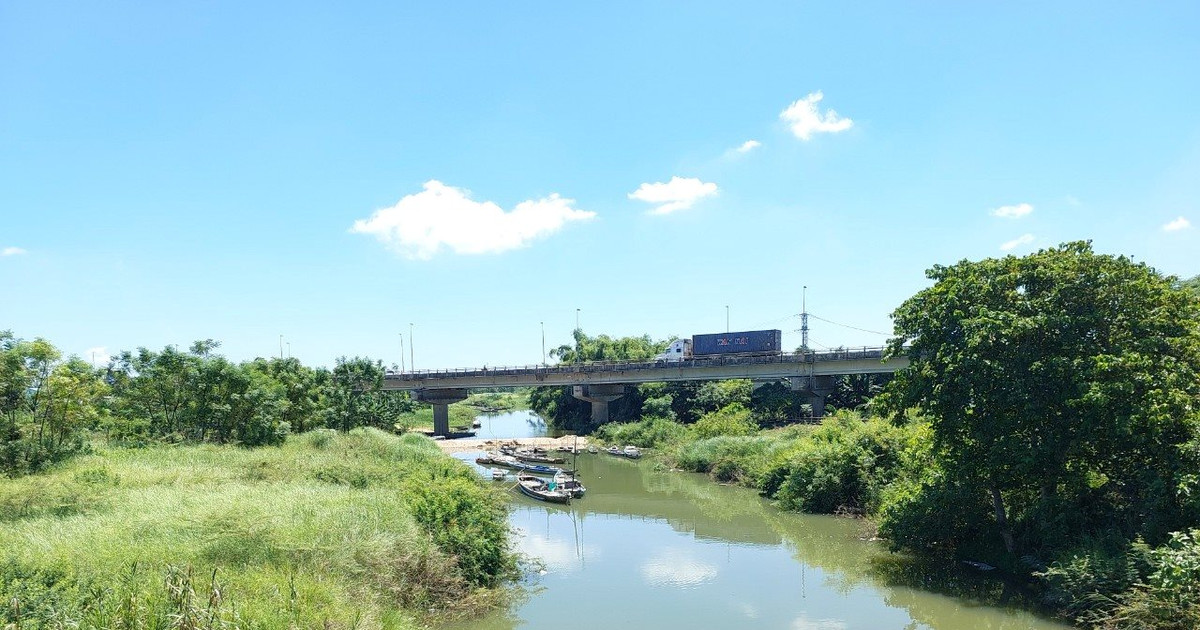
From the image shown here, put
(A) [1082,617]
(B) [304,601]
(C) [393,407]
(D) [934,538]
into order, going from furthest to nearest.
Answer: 1. (C) [393,407]
2. (D) [934,538]
3. (A) [1082,617]
4. (B) [304,601]

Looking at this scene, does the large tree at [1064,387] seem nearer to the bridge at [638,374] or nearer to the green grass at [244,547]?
the green grass at [244,547]

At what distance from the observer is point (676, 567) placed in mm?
22594

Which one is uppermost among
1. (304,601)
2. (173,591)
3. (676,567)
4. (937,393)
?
(937,393)

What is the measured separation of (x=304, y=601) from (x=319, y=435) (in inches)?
1008

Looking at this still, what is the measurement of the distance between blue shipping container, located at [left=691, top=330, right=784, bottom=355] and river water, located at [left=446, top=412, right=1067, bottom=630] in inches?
1091

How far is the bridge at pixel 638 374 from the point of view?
2119 inches

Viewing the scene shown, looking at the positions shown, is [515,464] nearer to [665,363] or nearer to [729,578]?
[665,363]

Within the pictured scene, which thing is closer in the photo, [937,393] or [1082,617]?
[1082,617]

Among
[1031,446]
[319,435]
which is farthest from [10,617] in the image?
[319,435]

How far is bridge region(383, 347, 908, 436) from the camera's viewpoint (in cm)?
5382

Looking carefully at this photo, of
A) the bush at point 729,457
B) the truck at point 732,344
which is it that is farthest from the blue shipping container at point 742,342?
the bush at point 729,457

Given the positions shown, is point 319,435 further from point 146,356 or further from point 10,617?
point 10,617

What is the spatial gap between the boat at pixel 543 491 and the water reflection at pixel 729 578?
108cm

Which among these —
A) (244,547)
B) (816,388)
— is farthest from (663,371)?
(244,547)
